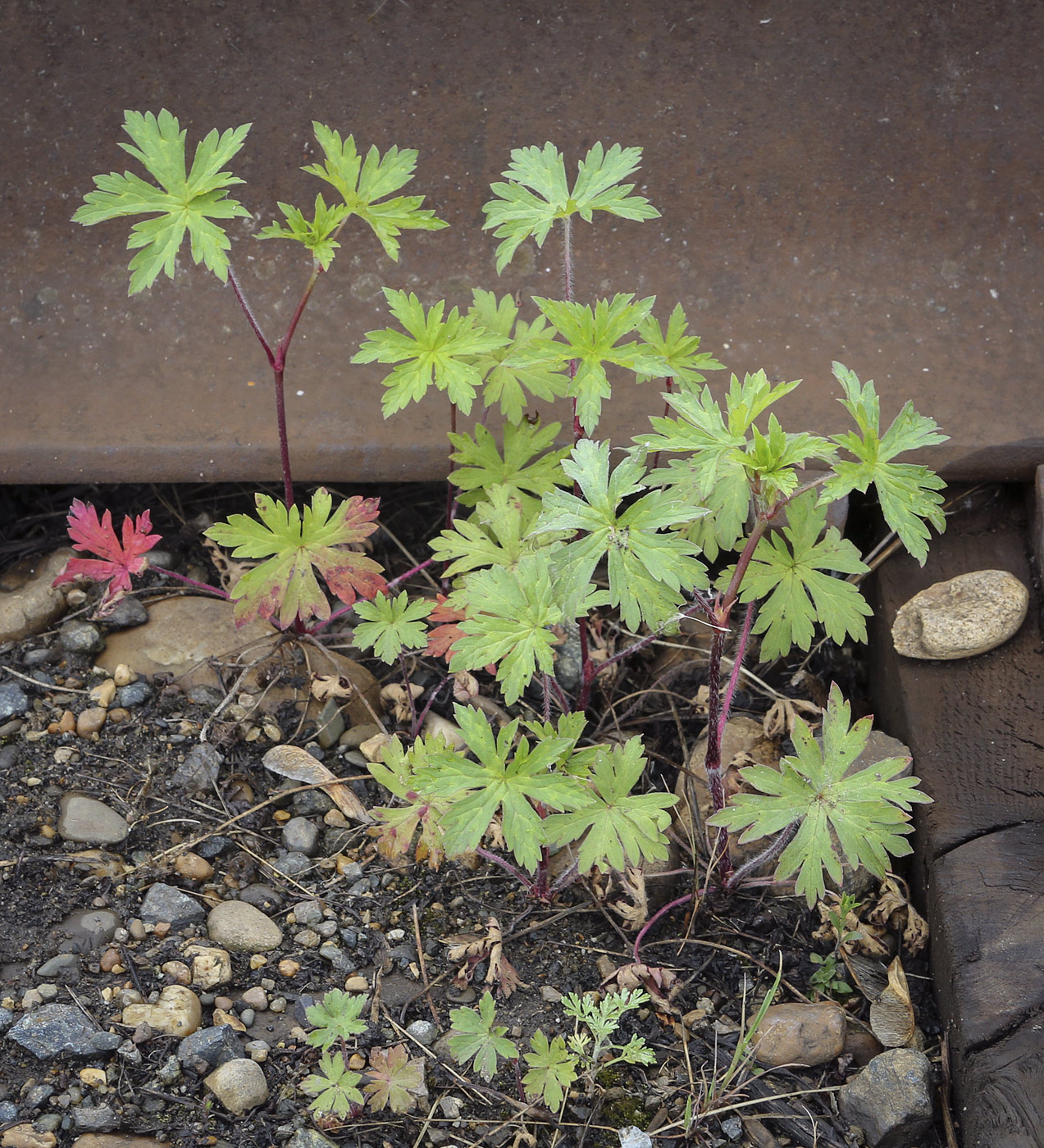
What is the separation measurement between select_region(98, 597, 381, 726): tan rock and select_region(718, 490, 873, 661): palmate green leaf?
892 millimetres

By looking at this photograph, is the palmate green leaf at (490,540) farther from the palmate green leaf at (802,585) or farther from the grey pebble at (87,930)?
the grey pebble at (87,930)

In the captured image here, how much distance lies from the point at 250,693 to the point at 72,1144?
37.0 inches

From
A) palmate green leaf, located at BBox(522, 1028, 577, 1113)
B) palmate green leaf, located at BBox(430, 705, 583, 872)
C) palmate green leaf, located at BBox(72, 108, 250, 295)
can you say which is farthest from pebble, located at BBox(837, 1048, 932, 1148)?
palmate green leaf, located at BBox(72, 108, 250, 295)

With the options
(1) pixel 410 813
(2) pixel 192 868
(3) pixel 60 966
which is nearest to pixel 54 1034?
(3) pixel 60 966

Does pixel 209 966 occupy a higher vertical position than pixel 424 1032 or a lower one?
higher

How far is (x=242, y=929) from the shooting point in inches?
74.6

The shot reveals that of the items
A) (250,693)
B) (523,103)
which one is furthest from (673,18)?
(250,693)

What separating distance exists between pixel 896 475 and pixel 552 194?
873mm

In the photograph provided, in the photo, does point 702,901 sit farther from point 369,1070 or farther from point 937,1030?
point 369,1070

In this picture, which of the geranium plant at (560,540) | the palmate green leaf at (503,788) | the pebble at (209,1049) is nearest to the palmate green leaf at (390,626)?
the geranium plant at (560,540)

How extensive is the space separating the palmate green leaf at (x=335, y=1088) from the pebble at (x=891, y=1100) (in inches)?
32.4

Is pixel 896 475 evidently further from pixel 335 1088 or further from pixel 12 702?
pixel 12 702

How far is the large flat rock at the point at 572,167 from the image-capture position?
2.52 m

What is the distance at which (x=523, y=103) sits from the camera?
109 inches
